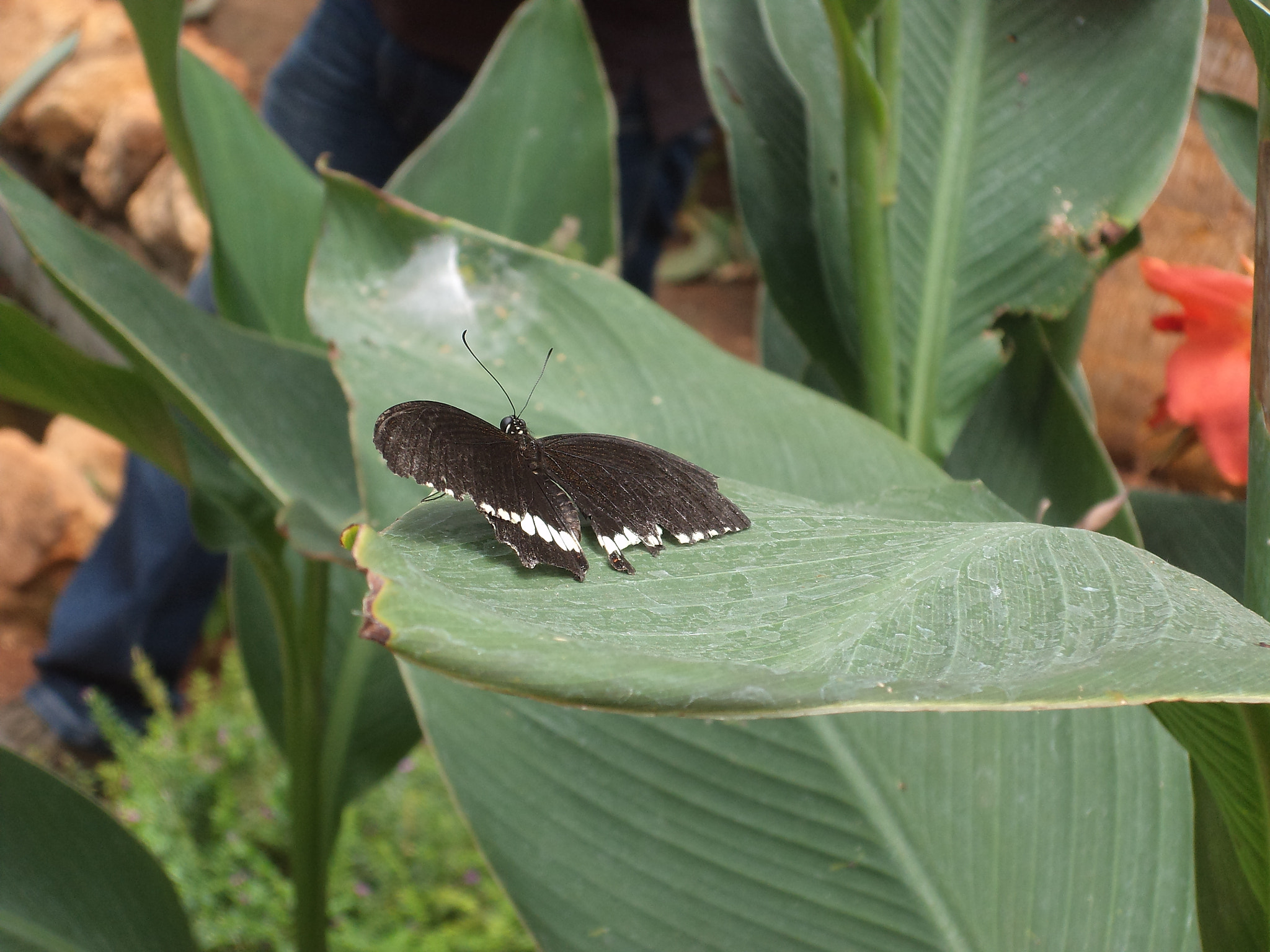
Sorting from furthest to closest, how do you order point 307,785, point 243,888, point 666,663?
1. point 243,888
2. point 307,785
3. point 666,663

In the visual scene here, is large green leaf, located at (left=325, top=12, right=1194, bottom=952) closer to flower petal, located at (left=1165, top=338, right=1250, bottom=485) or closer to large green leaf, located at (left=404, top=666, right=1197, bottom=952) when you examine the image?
large green leaf, located at (left=404, top=666, right=1197, bottom=952)

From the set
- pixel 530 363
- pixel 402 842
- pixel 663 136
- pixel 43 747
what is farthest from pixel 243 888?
pixel 663 136

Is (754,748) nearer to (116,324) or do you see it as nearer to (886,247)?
(886,247)

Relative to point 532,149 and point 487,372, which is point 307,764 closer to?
point 487,372

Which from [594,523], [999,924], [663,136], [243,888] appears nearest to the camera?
[594,523]

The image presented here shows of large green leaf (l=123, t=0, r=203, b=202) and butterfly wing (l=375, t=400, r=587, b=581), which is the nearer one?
butterfly wing (l=375, t=400, r=587, b=581)

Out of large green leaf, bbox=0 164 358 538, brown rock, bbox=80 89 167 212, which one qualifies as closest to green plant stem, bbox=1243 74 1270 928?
large green leaf, bbox=0 164 358 538

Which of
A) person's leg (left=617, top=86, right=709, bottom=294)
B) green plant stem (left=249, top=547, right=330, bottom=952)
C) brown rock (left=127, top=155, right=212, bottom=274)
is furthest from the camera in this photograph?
brown rock (left=127, top=155, right=212, bottom=274)

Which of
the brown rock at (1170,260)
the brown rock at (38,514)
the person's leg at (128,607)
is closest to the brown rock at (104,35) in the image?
the brown rock at (38,514)
